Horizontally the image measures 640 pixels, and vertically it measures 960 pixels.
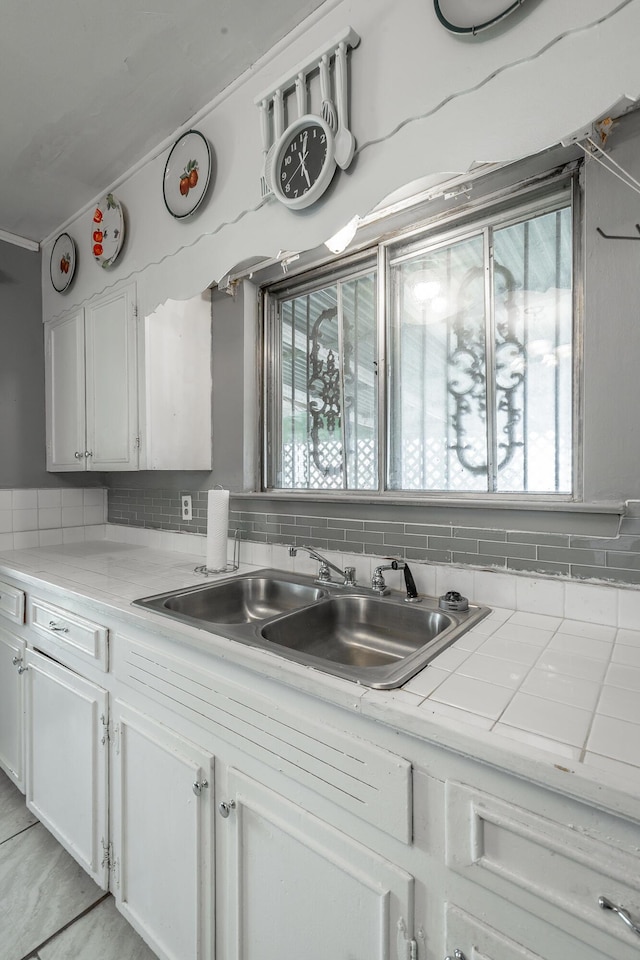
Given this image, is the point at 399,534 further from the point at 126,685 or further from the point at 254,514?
the point at 126,685

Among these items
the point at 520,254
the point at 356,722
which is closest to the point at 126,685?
the point at 356,722

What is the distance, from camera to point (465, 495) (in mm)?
1521

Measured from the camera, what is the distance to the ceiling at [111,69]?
132cm

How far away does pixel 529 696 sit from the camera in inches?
32.6

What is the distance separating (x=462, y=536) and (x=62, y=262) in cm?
242

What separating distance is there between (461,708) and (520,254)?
52.9 inches

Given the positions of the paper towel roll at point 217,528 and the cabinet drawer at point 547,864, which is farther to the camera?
the paper towel roll at point 217,528

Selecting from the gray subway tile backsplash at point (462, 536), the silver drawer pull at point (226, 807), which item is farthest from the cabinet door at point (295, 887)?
the gray subway tile backsplash at point (462, 536)

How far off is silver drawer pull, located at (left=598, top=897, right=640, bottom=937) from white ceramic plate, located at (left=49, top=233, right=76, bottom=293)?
286 centimetres

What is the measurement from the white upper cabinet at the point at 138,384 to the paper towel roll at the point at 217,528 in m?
0.36

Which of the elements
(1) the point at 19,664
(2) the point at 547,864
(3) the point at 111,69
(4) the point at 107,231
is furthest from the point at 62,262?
(2) the point at 547,864

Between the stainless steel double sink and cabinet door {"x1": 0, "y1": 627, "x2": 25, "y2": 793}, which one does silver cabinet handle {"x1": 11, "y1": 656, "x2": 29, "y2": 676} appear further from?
the stainless steel double sink

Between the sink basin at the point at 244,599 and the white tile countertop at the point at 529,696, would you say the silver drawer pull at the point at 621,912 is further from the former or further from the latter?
the sink basin at the point at 244,599

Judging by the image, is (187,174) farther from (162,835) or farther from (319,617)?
(162,835)
